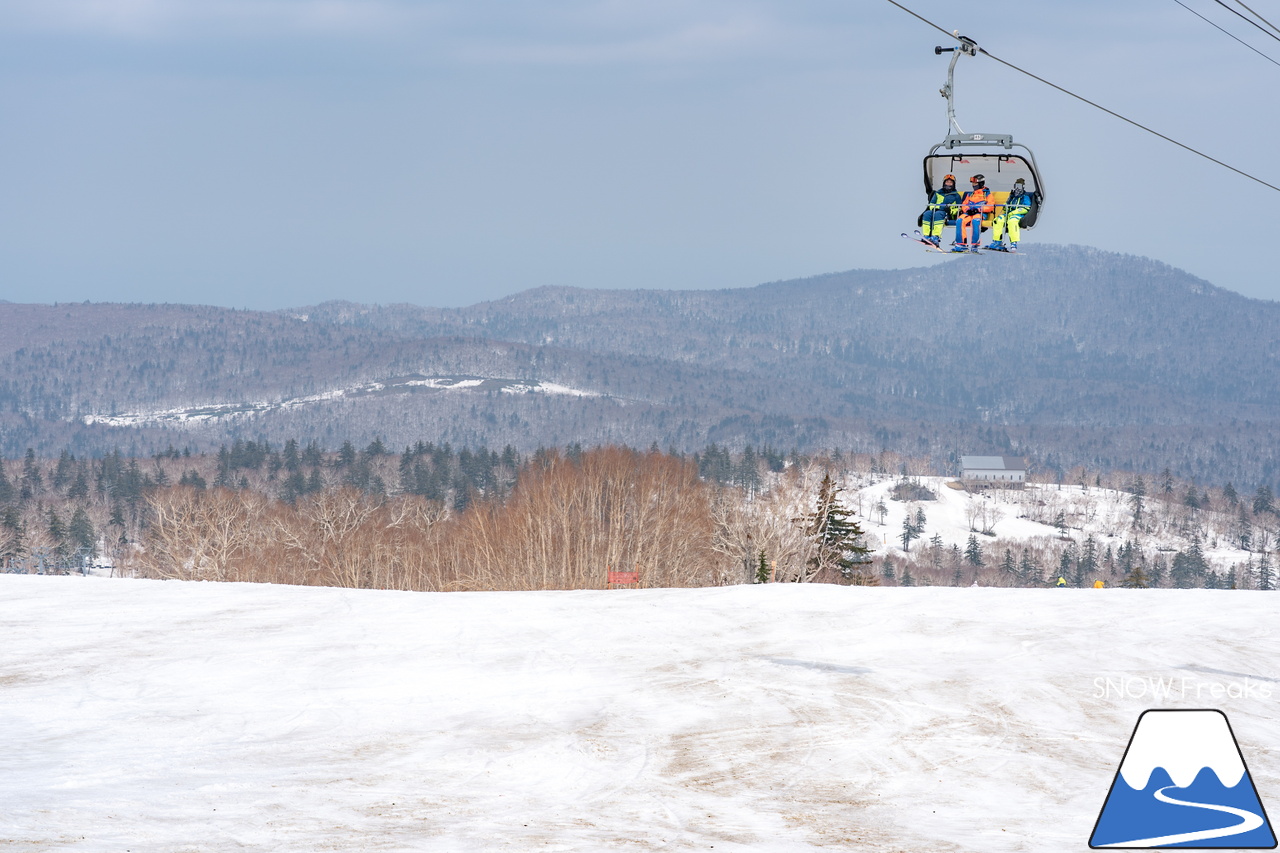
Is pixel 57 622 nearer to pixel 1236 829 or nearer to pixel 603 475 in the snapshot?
pixel 1236 829

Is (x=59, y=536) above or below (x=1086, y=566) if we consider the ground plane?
above

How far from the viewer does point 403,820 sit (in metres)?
10.5

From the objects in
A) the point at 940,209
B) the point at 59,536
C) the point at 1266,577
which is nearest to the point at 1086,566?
the point at 1266,577

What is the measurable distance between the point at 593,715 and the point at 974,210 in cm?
873

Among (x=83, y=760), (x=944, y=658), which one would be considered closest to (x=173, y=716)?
(x=83, y=760)

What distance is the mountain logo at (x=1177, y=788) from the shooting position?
7223 millimetres

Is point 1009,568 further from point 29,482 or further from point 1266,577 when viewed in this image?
point 29,482

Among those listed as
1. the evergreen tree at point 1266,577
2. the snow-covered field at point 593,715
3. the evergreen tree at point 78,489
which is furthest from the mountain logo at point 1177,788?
the evergreen tree at point 1266,577

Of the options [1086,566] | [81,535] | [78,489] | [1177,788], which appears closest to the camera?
[1177,788]

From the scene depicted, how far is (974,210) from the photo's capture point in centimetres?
1744

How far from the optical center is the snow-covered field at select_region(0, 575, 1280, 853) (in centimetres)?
1055

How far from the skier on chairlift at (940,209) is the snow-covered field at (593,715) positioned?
613cm

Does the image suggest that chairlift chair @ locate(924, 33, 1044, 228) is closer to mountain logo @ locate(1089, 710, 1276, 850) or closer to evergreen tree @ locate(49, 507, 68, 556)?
mountain logo @ locate(1089, 710, 1276, 850)

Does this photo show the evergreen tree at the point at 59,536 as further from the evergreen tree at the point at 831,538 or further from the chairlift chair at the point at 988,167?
the chairlift chair at the point at 988,167
